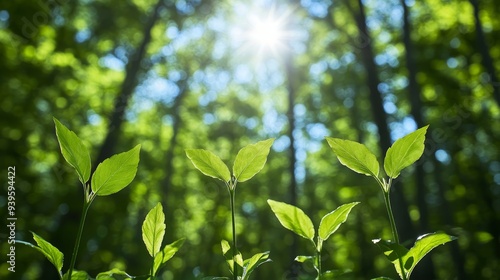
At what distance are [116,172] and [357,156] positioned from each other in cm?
41

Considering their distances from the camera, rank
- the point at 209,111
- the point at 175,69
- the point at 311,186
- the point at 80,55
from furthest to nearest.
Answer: the point at 311,186 → the point at 209,111 → the point at 175,69 → the point at 80,55

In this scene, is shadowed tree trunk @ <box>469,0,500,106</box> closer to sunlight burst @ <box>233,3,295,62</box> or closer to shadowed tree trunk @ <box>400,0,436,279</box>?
shadowed tree trunk @ <box>400,0,436,279</box>

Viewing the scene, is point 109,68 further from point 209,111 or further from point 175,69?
point 209,111

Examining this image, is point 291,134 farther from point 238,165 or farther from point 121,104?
point 238,165

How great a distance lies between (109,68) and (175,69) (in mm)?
2657

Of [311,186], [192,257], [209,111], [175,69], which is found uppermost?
[175,69]

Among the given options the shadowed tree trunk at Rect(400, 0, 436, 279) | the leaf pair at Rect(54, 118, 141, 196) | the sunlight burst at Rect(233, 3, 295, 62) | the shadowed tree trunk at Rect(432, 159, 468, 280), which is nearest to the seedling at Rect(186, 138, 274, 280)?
the leaf pair at Rect(54, 118, 141, 196)

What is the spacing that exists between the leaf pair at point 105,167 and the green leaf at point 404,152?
0.43m

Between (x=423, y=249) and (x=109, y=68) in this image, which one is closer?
(x=423, y=249)

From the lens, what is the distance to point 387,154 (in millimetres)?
800

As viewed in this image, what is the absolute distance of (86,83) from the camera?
45.4 feet

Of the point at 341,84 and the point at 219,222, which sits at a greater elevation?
the point at 341,84

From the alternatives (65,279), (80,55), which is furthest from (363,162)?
(80,55)

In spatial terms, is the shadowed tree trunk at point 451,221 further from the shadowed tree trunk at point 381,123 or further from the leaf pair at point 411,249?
the leaf pair at point 411,249
